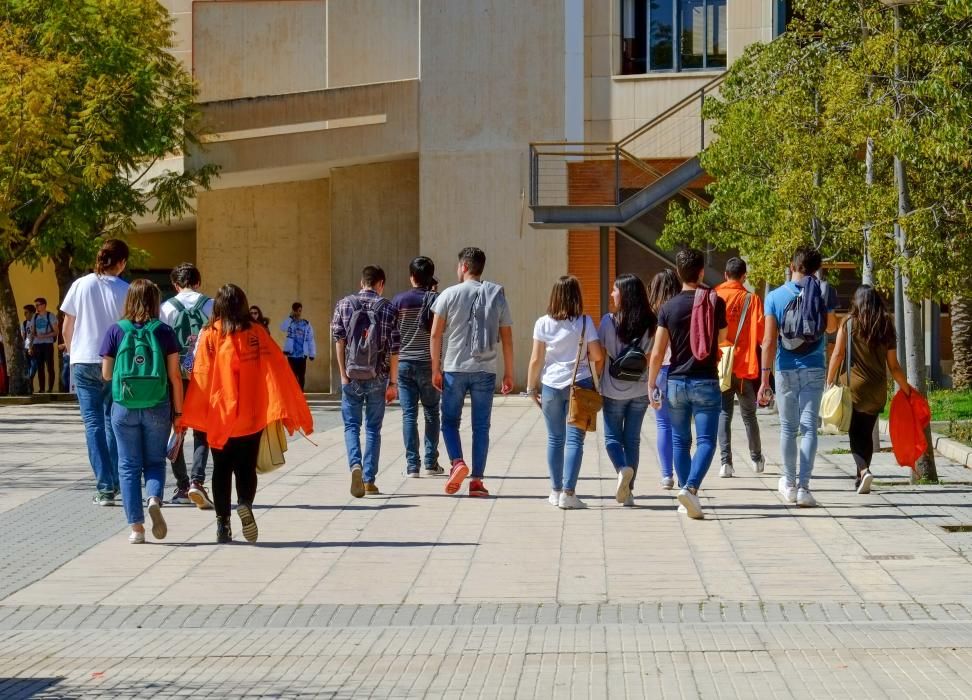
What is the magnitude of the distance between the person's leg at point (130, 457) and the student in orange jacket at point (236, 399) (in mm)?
320

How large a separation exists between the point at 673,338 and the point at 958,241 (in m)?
5.47

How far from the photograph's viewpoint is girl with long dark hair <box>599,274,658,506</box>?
1232cm

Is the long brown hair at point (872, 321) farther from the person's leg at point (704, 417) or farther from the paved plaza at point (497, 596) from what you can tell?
the person's leg at point (704, 417)

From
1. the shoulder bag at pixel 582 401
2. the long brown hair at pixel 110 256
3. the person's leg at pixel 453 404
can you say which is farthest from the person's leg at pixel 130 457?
the shoulder bag at pixel 582 401

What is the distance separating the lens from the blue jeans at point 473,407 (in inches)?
513

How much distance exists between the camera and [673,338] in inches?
471

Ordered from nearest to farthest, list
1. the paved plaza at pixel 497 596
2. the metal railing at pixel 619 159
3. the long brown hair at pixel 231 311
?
the paved plaza at pixel 497 596
the long brown hair at pixel 231 311
the metal railing at pixel 619 159

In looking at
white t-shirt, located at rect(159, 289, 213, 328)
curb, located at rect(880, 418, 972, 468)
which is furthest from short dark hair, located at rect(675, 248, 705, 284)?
curb, located at rect(880, 418, 972, 468)

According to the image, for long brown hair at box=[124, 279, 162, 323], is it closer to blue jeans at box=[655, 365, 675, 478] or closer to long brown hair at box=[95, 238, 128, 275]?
long brown hair at box=[95, 238, 128, 275]

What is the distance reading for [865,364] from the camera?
13.3 meters

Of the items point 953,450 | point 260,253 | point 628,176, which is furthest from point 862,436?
point 260,253

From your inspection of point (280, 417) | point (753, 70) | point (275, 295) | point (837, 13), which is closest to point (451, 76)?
point (275, 295)

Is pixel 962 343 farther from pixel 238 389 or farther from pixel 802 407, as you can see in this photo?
pixel 238 389

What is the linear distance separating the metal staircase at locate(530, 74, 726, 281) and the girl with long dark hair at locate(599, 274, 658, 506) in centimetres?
1651
